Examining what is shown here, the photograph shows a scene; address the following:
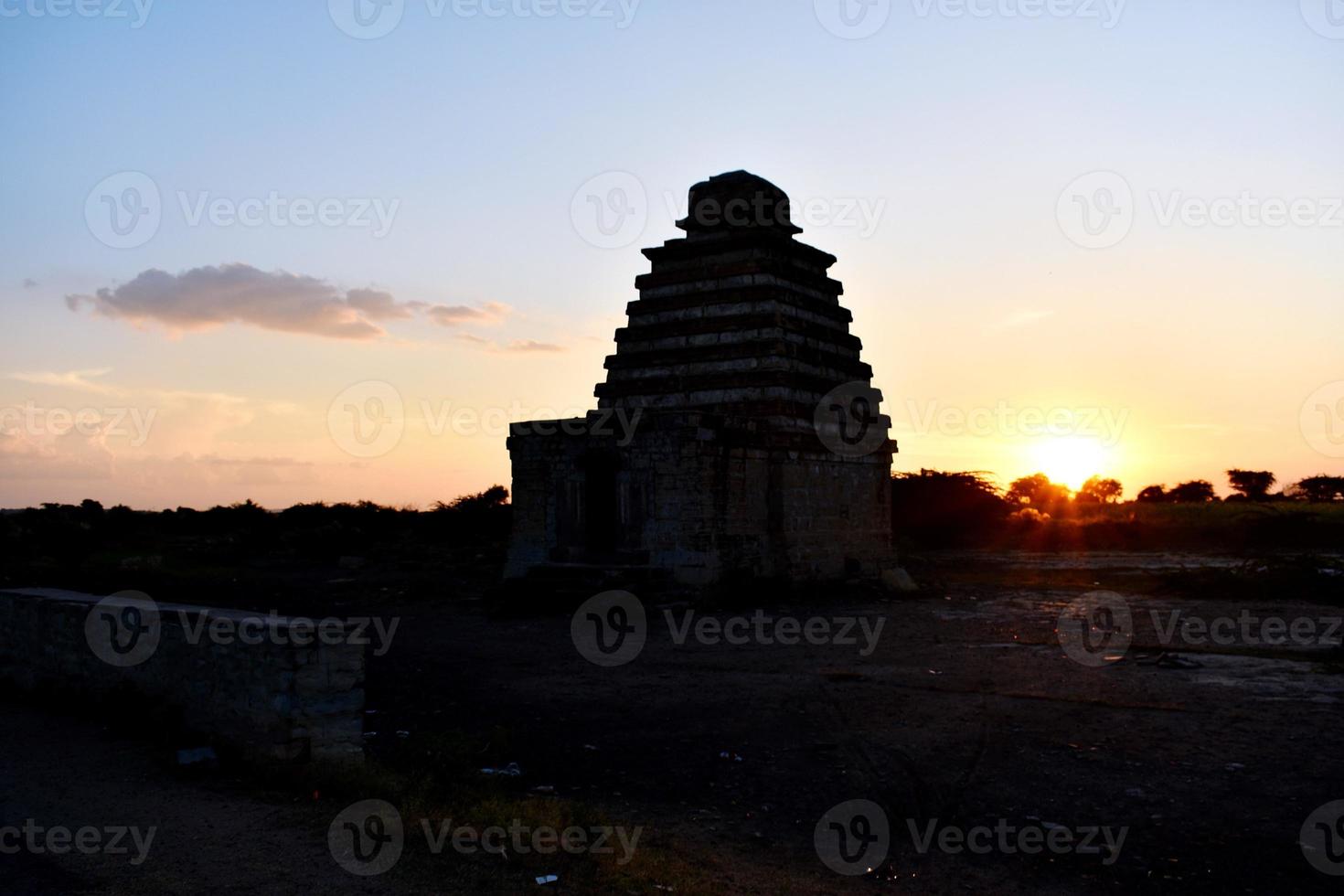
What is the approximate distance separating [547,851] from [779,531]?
13.3m

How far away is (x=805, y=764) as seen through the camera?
8391 millimetres

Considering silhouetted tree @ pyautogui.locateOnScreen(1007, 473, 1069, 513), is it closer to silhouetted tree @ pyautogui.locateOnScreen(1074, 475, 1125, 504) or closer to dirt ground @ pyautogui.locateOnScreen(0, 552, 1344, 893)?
silhouetted tree @ pyautogui.locateOnScreen(1074, 475, 1125, 504)

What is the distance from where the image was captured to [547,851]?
6.18 metres

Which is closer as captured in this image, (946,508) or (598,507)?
(598,507)

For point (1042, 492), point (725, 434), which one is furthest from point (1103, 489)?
point (725, 434)

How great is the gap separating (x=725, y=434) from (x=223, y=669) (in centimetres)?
1133

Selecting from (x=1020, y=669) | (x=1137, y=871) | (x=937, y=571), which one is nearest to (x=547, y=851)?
(x=1137, y=871)

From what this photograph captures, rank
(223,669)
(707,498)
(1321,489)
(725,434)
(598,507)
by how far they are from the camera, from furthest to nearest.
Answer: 1. (1321,489)
2. (598,507)
3. (725,434)
4. (707,498)
5. (223,669)

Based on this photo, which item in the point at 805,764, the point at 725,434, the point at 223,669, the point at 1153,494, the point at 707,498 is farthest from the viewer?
the point at 1153,494

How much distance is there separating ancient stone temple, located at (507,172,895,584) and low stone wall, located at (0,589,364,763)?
9677 mm

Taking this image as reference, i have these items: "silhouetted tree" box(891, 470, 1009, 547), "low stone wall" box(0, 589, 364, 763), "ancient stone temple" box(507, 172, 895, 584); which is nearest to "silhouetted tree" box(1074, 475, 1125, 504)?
"silhouetted tree" box(891, 470, 1009, 547)

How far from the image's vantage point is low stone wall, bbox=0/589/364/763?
7184 millimetres

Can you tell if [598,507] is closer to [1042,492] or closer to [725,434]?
[725,434]

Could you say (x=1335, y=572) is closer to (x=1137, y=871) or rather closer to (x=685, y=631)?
(x=685, y=631)
